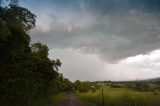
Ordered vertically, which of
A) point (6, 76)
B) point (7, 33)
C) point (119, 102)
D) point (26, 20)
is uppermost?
point (26, 20)

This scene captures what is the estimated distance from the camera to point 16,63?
27188 millimetres

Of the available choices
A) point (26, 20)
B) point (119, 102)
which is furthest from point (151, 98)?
point (26, 20)

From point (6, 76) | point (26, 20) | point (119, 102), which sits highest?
point (26, 20)

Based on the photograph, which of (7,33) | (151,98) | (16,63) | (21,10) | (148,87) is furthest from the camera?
(148,87)

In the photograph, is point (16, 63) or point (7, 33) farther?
point (16, 63)

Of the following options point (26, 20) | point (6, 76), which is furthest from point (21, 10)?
point (6, 76)

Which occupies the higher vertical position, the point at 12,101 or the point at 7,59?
the point at 7,59

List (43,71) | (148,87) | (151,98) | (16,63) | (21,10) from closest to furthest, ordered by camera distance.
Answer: (21,10)
(151,98)
(16,63)
(148,87)
(43,71)

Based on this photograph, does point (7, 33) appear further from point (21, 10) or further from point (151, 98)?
point (151, 98)

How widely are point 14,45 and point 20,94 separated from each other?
5162mm

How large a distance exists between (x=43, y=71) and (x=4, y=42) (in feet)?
65.2

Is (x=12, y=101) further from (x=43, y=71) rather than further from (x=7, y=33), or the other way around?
(x=43, y=71)

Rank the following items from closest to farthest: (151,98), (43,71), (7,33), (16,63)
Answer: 1. (7,33)
2. (151,98)
3. (16,63)
4. (43,71)

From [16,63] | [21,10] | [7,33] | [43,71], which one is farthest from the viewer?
[43,71]
